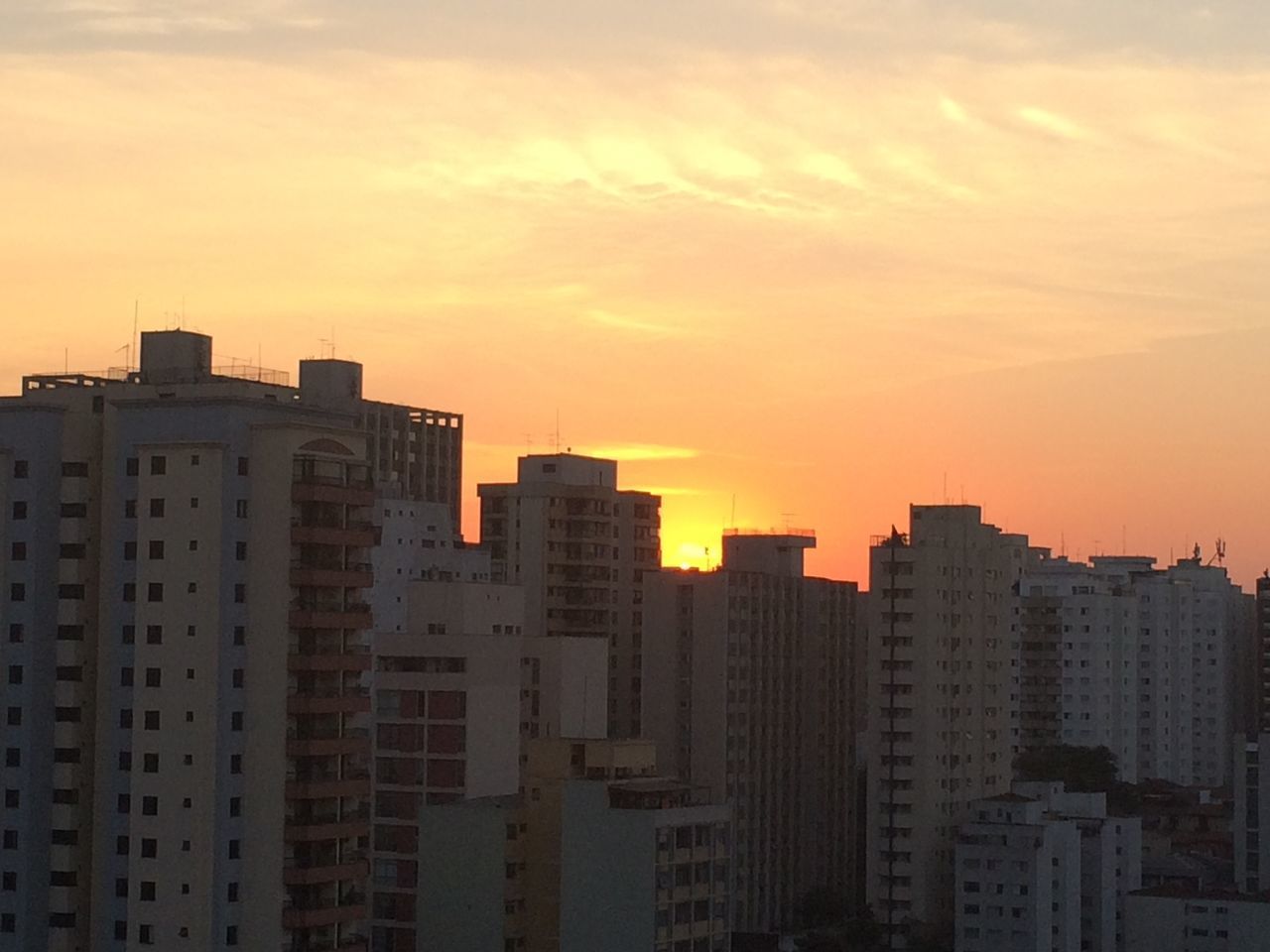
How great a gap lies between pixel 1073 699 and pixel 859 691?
116 ft

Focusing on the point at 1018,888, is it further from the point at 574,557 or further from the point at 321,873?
the point at 321,873

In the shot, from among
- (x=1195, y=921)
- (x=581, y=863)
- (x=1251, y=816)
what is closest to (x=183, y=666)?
(x=581, y=863)

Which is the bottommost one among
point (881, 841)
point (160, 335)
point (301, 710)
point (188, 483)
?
point (881, 841)

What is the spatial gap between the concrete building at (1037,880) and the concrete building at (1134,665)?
59111 millimetres

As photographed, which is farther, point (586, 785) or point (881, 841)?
point (881, 841)

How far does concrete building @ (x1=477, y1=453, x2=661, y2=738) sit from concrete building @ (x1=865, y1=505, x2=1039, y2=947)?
2032cm

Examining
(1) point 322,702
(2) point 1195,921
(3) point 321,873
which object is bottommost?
(2) point 1195,921

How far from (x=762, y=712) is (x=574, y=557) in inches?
579

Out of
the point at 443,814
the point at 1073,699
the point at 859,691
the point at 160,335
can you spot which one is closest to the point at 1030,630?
the point at 1073,699

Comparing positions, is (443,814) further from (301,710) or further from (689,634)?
(689,634)

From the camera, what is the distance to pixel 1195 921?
108750mm

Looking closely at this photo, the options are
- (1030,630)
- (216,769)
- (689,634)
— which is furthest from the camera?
(1030,630)

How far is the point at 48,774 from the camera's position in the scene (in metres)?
73.8

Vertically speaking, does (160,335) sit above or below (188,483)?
above
